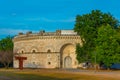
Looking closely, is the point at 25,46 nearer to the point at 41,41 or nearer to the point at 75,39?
the point at 41,41

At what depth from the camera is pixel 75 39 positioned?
9069cm

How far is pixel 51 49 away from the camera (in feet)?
301

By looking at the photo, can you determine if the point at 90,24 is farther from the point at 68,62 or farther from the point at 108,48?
the point at 68,62

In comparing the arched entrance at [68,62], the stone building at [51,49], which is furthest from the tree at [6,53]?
the arched entrance at [68,62]

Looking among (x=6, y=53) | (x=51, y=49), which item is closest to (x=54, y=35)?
(x=51, y=49)

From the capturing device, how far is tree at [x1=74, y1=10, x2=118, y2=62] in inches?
3206

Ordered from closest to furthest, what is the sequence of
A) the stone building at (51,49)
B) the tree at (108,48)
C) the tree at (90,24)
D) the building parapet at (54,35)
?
the tree at (108,48)
the tree at (90,24)
the building parapet at (54,35)
the stone building at (51,49)

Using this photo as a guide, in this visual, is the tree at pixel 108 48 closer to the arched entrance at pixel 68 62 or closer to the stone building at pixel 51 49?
the stone building at pixel 51 49

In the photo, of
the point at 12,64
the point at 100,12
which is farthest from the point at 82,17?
the point at 12,64

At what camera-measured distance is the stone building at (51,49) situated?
91125 mm

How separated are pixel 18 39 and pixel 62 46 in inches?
484

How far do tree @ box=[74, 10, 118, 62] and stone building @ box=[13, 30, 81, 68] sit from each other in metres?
6.98

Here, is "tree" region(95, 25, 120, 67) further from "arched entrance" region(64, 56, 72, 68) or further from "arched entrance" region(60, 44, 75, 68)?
"arched entrance" region(64, 56, 72, 68)

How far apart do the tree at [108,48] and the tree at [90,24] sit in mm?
5498
